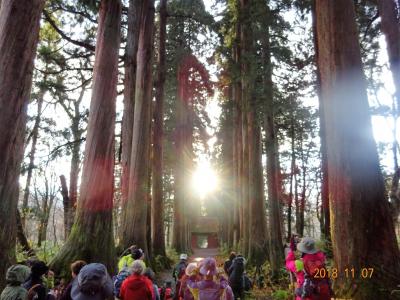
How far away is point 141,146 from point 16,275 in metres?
9.15

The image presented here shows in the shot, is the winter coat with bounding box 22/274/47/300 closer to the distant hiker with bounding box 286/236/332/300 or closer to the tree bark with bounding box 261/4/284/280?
the distant hiker with bounding box 286/236/332/300

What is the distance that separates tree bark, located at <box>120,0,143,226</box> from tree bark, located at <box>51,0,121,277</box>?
4.95m

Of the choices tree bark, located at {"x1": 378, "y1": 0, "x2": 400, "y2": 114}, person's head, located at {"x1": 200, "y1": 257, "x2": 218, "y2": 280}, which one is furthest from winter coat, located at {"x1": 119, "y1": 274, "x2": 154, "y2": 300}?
tree bark, located at {"x1": 378, "y1": 0, "x2": 400, "y2": 114}

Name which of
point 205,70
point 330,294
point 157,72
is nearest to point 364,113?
point 330,294

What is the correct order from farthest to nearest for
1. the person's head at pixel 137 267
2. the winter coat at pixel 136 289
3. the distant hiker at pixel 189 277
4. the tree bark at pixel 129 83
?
the tree bark at pixel 129 83, the distant hiker at pixel 189 277, the person's head at pixel 137 267, the winter coat at pixel 136 289

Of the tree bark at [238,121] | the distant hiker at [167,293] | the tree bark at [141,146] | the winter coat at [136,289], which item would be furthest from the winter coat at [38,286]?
the tree bark at [238,121]

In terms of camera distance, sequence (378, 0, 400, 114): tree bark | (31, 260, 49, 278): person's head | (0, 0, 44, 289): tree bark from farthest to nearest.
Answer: (378, 0, 400, 114): tree bark → (0, 0, 44, 289): tree bark → (31, 260, 49, 278): person's head

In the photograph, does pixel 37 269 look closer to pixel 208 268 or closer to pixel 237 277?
pixel 208 268

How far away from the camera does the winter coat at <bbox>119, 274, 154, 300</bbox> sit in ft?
16.6

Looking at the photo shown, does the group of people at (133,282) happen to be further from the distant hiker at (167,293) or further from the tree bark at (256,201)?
the tree bark at (256,201)

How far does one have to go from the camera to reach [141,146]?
42.5 ft

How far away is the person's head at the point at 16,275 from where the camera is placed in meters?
3.93

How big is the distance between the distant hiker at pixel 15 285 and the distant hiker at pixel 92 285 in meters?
0.62

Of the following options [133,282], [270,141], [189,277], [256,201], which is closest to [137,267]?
[133,282]
